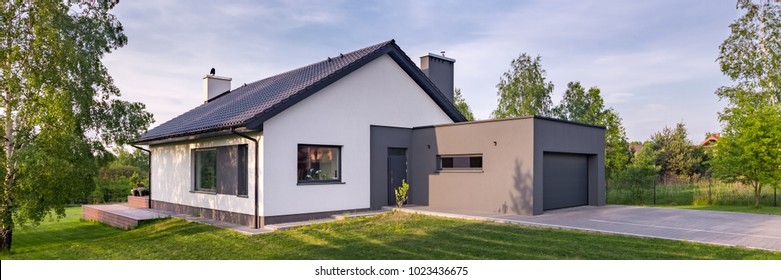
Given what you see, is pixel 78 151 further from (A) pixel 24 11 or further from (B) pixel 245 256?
(B) pixel 245 256

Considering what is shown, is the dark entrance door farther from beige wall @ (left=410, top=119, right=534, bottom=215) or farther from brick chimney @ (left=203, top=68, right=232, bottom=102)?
brick chimney @ (left=203, top=68, right=232, bottom=102)

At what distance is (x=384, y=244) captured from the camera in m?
8.16

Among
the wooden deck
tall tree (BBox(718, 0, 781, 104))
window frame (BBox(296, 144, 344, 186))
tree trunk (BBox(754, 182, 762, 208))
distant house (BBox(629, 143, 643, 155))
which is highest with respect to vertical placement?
tall tree (BBox(718, 0, 781, 104))

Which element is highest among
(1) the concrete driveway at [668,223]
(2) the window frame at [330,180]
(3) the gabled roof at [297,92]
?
(3) the gabled roof at [297,92]

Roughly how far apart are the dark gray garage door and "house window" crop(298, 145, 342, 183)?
546 cm

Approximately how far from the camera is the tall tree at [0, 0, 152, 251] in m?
9.12

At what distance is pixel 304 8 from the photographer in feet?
44.4

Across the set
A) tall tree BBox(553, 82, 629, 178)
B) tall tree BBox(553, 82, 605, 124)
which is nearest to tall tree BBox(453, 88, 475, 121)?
tall tree BBox(553, 82, 605, 124)

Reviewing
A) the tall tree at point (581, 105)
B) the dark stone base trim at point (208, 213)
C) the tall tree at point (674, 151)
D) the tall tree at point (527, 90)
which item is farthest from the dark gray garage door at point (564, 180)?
the tall tree at point (674, 151)

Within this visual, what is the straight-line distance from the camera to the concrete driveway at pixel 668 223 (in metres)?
8.47

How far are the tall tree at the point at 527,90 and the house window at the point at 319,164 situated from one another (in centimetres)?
1494

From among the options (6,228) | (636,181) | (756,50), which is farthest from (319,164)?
(756,50)

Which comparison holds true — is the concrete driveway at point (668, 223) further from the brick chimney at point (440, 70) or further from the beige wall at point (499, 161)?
the brick chimney at point (440, 70)
